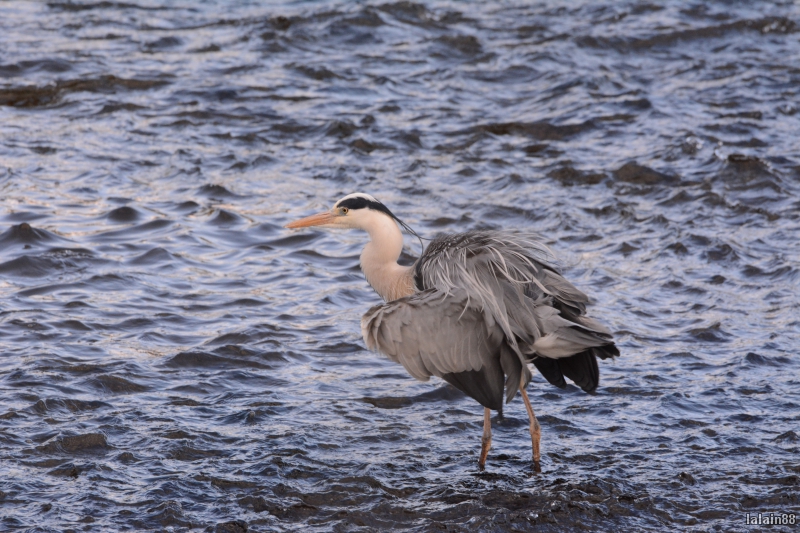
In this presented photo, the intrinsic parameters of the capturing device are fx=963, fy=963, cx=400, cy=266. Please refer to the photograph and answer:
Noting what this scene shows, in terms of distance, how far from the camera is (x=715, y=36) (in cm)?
1543

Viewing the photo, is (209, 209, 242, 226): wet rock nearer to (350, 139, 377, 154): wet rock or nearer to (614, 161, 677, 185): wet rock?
(350, 139, 377, 154): wet rock

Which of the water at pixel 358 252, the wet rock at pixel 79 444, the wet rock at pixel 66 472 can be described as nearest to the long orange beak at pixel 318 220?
the water at pixel 358 252

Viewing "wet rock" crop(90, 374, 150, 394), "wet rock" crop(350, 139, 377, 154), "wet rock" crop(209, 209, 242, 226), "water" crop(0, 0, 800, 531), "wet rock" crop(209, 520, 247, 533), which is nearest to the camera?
"wet rock" crop(209, 520, 247, 533)

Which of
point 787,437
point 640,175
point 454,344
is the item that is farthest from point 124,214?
point 787,437

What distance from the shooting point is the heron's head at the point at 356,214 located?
6492 millimetres

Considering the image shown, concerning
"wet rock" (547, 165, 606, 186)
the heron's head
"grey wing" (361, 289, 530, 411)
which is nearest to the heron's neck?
the heron's head

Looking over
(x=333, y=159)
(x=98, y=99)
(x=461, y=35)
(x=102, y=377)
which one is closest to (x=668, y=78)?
(x=461, y=35)

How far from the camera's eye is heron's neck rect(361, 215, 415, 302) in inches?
252

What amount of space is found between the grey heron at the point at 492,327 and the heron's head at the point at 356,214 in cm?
73

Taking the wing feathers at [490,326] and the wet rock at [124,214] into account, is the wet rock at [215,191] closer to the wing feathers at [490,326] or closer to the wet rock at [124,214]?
the wet rock at [124,214]

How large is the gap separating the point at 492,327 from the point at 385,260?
1224mm

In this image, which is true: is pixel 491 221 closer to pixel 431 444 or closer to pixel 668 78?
pixel 431 444

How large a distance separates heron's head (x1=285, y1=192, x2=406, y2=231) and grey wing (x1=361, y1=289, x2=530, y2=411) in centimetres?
95

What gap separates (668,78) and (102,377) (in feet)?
32.5
